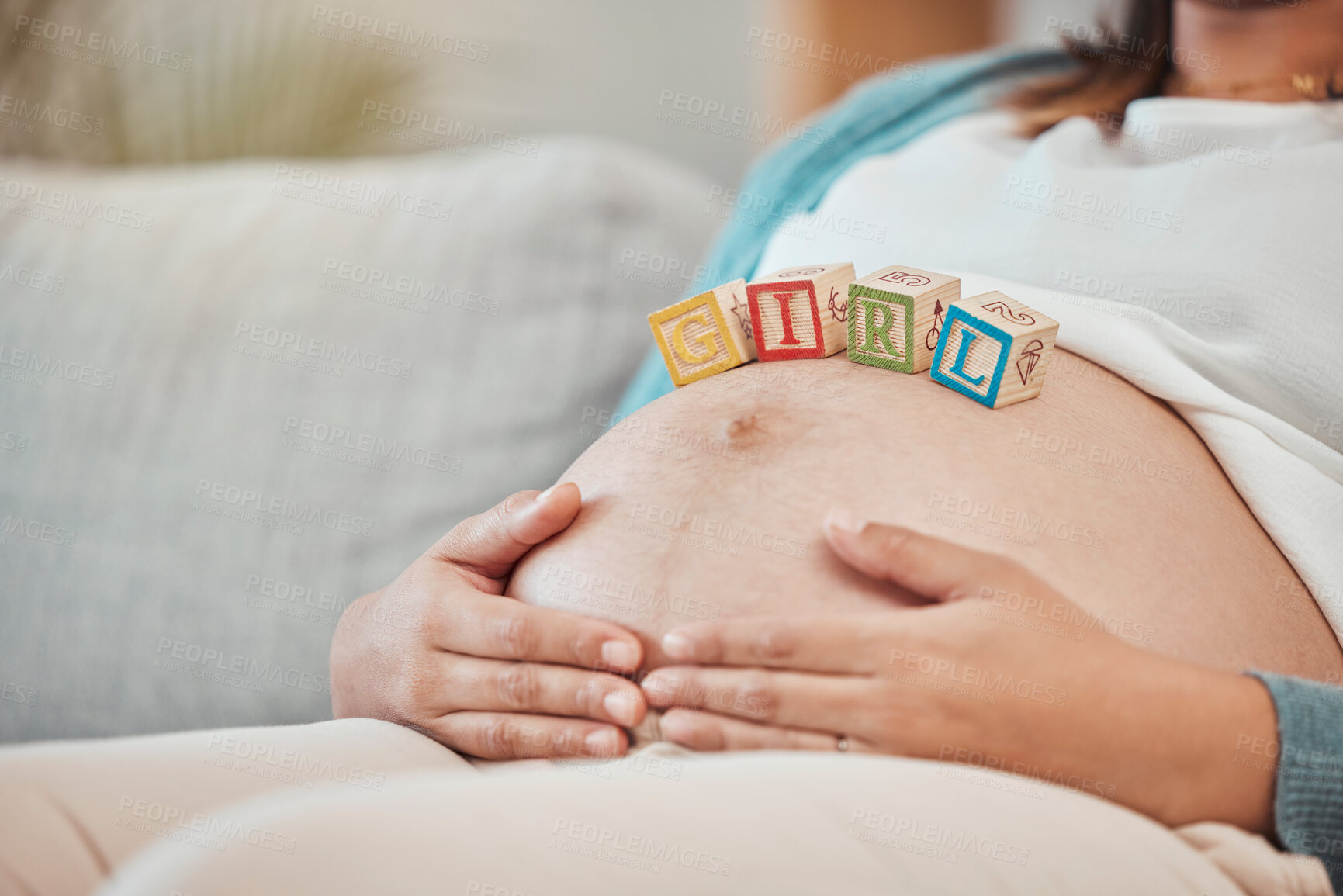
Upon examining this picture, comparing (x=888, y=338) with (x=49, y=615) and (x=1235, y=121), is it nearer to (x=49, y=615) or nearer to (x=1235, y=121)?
(x=1235, y=121)

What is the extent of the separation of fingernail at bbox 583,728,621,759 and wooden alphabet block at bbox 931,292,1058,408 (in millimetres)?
355

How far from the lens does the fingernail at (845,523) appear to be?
541mm

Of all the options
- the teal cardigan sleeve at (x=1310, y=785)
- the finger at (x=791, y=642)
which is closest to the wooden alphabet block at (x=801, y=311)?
the finger at (x=791, y=642)

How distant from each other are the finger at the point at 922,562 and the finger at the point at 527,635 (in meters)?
0.15

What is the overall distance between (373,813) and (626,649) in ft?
0.61

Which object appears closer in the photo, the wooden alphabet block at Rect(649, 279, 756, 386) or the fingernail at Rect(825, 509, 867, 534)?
the fingernail at Rect(825, 509, 867, 534)

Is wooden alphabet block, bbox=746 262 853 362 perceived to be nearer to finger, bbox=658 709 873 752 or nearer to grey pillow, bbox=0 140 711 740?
Result: finger, bbox=658 709 873 752

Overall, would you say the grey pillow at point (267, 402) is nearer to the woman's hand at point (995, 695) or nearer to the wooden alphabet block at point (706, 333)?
the wooden alphabet block at point (706, 333)

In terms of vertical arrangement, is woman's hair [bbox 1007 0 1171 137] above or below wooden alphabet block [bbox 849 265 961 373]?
above

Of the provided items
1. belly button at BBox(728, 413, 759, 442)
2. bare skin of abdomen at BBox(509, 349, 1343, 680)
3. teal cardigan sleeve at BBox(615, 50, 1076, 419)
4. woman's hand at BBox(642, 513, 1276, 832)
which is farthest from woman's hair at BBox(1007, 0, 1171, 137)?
woman's hand at BBox(642, 513, 1276, 832)

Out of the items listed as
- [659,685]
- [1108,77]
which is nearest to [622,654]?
[659,685]

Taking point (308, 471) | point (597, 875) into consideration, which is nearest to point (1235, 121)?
point (597, 875)

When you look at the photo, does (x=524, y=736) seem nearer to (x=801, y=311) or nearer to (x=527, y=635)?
(x=527, y=635)

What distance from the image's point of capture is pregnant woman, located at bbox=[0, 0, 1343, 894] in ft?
1.41
